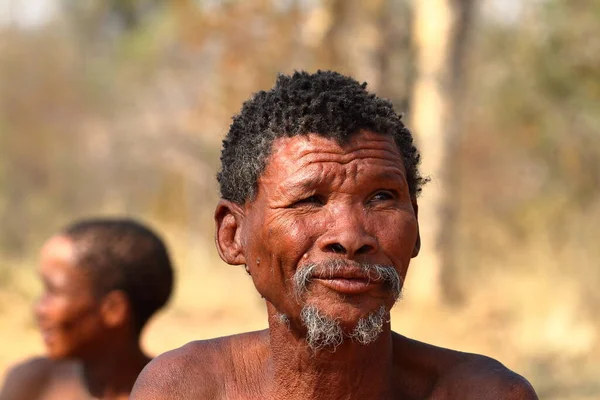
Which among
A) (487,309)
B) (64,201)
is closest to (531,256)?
(487,309)

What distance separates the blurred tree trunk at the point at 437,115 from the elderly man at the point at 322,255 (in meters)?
10.5

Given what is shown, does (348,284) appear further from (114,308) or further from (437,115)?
(437,115)

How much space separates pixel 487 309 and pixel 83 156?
39.1 feet

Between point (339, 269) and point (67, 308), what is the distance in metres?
2.31

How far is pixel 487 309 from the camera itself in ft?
45.2

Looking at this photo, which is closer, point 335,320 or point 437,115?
point 335,320

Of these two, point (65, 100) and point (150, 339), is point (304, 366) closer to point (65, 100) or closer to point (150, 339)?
point (150, 339)

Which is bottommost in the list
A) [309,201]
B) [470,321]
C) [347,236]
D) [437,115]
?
[347,236]

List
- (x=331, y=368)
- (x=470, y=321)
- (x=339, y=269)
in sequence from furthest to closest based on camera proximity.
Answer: (x=470, y=321) < (x=331, y=368) < (x=339, y=269)

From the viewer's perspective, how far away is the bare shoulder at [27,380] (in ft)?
17.0

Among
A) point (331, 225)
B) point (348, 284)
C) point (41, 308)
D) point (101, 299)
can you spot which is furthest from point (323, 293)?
point (41, 308)

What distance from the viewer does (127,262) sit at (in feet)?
16.2

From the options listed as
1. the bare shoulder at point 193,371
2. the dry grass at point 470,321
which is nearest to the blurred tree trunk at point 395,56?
the dry grass at point 470,321

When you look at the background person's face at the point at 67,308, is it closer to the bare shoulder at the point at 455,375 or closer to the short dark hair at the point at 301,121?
the short dark hair at the point at 301,121
